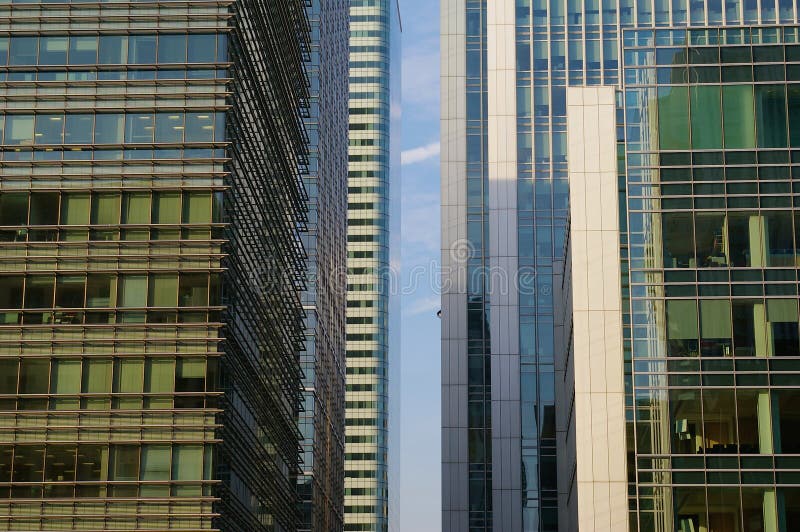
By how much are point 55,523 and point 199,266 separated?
13.6 meters

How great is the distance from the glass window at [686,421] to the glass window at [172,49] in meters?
29.1

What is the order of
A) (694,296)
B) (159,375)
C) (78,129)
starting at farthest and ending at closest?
(78,129) < (159,375) < (694,296)

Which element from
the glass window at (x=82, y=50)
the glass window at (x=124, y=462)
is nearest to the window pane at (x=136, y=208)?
the glass window at (x=82, y=50)

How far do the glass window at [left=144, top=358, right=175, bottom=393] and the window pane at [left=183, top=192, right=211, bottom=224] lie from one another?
696 cm


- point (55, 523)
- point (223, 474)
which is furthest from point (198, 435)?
point (55, 523)

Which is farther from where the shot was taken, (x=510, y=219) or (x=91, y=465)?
(x=510, y=219)

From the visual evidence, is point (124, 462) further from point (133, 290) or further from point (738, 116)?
point (738, 116)

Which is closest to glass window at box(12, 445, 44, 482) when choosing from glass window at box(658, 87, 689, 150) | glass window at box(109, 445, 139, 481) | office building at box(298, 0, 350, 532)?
glass window at box(109, 445, 139, 481)

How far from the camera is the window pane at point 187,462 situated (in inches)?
2373

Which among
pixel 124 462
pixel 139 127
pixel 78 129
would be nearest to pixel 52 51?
pixel 78 129

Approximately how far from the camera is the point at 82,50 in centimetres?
6600

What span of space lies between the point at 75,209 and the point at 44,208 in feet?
5.06

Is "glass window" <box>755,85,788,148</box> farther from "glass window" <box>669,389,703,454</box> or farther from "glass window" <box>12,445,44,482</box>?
"glass window" <box>12,445,44,482</box>

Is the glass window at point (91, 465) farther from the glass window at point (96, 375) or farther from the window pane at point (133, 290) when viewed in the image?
the window pane at point (133, 290)
